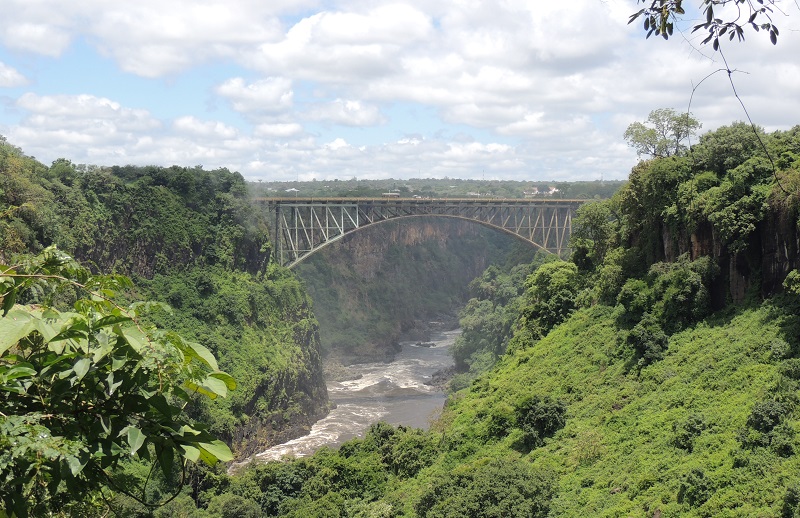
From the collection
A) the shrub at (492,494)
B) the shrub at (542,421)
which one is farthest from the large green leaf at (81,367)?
the shrub at (542,421)

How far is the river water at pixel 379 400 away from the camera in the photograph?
45.7 m

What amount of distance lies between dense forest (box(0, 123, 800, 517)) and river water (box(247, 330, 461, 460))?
7.58m

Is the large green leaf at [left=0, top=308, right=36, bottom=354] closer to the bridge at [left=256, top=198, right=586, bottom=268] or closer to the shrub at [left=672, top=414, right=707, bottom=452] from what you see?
the shrub at [left=672, top=414, right=707, bottom=452]

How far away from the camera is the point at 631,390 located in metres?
24.4

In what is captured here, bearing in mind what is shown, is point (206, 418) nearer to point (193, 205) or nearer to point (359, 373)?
point (193, 205)

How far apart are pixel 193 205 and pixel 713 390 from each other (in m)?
40.7

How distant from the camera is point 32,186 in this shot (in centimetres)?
3869

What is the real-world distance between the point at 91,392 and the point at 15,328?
46 cm

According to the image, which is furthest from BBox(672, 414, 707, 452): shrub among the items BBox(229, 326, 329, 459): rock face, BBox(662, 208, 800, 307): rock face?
BBox(229, 326, 329, 459): rock face

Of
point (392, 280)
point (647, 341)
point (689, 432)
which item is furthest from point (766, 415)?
point (392, 280)

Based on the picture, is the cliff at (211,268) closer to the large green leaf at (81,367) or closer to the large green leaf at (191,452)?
the large green leaf at (191,452)

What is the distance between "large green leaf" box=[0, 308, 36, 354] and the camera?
3.83 metres

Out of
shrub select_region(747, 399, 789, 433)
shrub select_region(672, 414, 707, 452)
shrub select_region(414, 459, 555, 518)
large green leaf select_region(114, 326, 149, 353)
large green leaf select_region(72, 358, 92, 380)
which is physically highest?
large green leaf select_region(114, 326, 149, 353)

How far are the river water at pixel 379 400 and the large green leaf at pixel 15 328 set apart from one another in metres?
34.9
